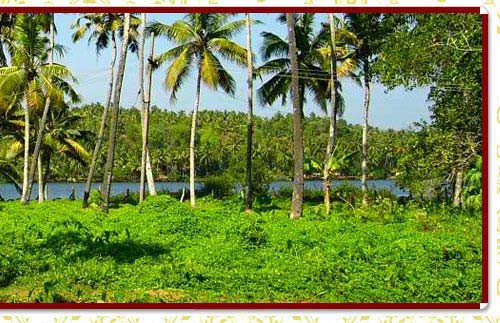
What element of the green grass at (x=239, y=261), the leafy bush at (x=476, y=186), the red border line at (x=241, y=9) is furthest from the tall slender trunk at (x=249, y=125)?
the red border line at (x=241, y=9)

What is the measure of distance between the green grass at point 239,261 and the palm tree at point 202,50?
4.55 m

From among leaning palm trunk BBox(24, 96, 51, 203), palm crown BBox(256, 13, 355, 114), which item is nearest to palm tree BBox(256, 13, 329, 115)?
palm crown BBox(256, 13, 355, 114)

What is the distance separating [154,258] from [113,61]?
7.24 m

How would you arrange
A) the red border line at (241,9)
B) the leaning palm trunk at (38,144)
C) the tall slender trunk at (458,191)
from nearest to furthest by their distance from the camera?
the red border line at (241,9), the tall slender trunk at (458,191), the leaning palm trunk at (38,144)

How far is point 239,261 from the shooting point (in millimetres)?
4910

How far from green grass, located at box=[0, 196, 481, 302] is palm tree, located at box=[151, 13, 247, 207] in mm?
4552

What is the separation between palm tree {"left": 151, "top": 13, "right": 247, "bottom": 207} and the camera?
10906mm

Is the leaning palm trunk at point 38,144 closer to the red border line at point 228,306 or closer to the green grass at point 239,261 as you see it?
the green grass at point 239,261

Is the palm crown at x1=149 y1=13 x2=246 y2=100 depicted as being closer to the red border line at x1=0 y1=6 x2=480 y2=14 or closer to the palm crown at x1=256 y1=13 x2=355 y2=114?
the palm crown at x1=256 y1=13 x2=355 y2=114

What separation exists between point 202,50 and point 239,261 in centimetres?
697

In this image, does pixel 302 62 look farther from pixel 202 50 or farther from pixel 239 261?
pixel 239 261

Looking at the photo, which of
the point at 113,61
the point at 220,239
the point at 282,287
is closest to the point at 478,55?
the point at 282,287

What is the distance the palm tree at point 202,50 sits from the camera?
35.8 feet

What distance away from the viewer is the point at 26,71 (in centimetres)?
909
